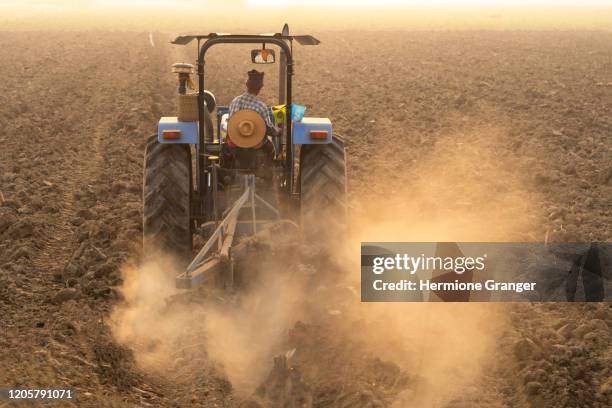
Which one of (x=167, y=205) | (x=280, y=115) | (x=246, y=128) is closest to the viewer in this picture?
(x=246, y=128)

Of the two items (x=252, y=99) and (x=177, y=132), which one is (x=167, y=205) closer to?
(x=177, y=132)

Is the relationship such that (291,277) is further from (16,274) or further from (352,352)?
(16,274)

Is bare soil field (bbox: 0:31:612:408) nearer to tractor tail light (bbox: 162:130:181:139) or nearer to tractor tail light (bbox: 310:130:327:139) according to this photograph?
tractor tail light (bbox: 310:130:327:139)

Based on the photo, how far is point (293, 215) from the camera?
6.85m

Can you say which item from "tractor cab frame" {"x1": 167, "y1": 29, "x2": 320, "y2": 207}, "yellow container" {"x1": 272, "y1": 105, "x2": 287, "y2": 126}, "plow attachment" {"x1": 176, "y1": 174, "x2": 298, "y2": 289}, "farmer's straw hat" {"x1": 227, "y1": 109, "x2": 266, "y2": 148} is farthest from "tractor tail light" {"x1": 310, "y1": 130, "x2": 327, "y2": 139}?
"plow attachment" {"x1": 176, "y1": 174, "x2": 298, "y2": 289}

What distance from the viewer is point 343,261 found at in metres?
5.86

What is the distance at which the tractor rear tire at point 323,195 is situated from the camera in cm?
629

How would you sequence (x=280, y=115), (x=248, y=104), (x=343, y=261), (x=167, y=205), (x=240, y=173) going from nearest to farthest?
1. (x=343, y=261)
2. (x=248, y=104)
3. (x=167, y=205)
4. (x=240, y=173)
5. (x=280, y=115)

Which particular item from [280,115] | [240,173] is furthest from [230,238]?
[280,115]

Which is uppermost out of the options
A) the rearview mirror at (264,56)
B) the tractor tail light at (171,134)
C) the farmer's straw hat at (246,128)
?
the rearview mirror at (264,56)

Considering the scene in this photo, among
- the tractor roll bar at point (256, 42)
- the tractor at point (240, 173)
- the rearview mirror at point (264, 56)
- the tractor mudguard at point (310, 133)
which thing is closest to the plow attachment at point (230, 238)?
the tractor at point (240, 173)

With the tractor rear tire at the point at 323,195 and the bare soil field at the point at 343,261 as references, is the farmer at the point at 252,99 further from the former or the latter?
the bare soil field at the point at 343,261

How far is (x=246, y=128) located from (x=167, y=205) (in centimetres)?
93

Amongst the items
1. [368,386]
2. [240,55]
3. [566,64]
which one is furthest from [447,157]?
[240,55]
